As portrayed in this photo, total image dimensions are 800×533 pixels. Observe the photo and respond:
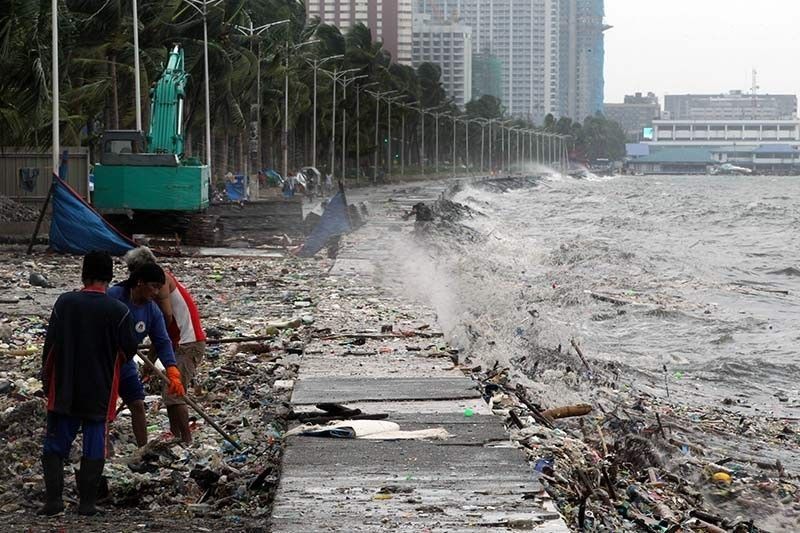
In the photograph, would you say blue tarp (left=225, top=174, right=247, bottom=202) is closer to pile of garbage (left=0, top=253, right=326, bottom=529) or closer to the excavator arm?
the excavator arm

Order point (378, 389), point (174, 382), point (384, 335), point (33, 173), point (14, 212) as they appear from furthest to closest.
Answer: point (33, 173), point (14, 212), point (384, 335), point (378, 389), point (174, 382)

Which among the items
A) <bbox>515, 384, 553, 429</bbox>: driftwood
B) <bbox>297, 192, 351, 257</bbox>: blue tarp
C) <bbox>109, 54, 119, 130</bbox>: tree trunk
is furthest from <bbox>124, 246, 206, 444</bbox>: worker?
<bbox>109, 54, 119, 130</bbox>: tree trunk

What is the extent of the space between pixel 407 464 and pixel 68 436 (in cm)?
186

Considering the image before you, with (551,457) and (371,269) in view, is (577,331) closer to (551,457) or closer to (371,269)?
(371,269)

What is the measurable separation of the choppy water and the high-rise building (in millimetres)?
129699

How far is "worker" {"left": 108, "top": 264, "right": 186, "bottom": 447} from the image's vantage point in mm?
8727

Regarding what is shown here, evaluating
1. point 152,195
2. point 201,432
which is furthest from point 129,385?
point 152,195

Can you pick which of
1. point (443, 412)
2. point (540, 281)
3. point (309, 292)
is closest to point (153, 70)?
point (540, 281)

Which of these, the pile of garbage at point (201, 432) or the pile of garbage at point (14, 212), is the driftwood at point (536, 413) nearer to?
the pile of garbage at point (201, 432)

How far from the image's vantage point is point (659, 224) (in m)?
67.6

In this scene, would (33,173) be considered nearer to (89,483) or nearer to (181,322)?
(181,322)

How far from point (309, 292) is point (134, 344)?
468 inches

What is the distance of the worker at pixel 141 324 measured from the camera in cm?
873

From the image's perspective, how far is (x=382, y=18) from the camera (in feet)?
616
